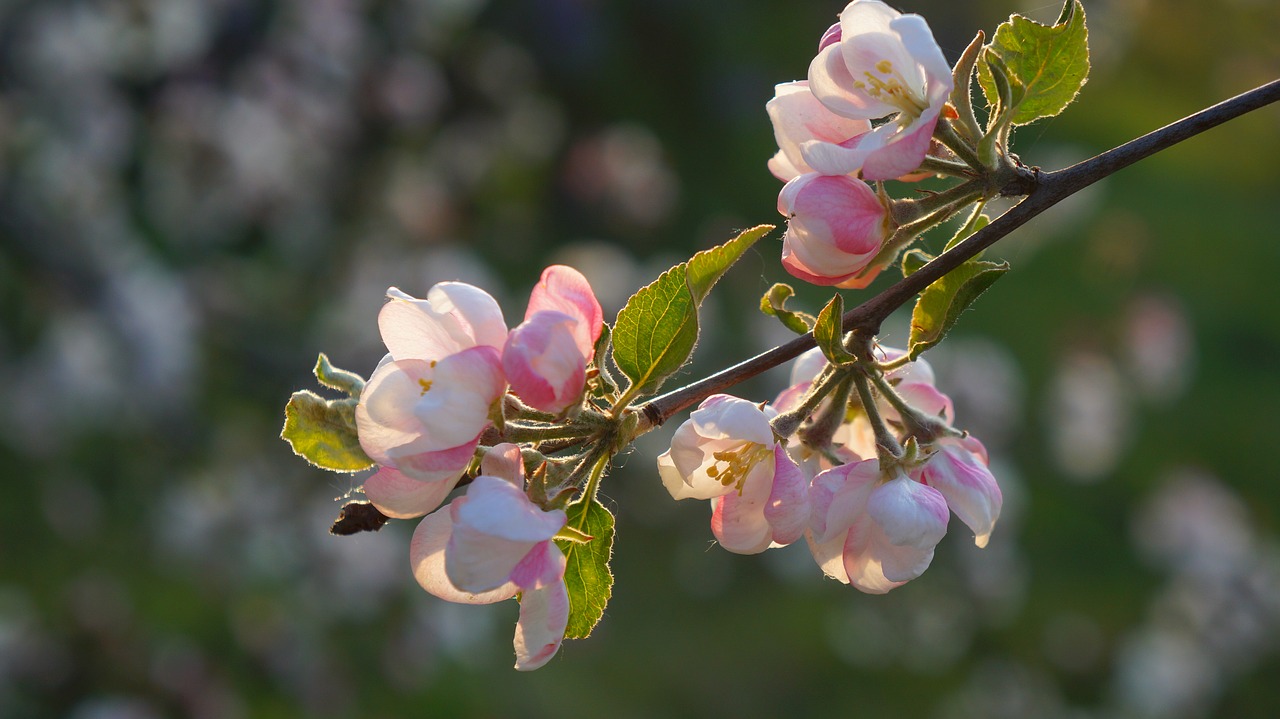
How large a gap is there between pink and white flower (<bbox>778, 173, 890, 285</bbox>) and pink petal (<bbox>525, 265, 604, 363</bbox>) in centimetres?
Result: 14

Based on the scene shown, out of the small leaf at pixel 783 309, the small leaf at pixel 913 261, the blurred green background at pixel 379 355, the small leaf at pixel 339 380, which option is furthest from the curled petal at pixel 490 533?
the blurred green background at pixel 379 355

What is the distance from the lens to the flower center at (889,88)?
0.71 meters

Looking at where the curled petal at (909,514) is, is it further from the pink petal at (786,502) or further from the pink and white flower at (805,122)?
the pink and white flower at (805,122)

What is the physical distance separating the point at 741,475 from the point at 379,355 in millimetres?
2839

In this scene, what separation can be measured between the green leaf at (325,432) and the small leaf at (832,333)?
0.29m

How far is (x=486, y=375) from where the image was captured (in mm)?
644

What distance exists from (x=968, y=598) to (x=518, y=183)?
2463 mm

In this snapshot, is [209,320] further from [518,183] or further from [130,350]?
[518,183]

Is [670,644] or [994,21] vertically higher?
[994,21]

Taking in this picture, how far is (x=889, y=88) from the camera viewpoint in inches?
28.2

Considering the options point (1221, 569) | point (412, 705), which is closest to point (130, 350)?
point (412, 705)

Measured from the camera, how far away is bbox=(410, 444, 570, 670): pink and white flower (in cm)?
61

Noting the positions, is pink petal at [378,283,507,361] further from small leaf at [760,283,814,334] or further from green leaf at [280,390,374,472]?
small leaf at [760,283,814,334]

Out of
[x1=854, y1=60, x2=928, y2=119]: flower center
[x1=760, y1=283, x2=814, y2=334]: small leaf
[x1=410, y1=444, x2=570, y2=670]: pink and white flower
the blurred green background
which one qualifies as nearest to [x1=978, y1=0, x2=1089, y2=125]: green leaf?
[x1=854, y1=60, x2=928, y2=119]: flower center
